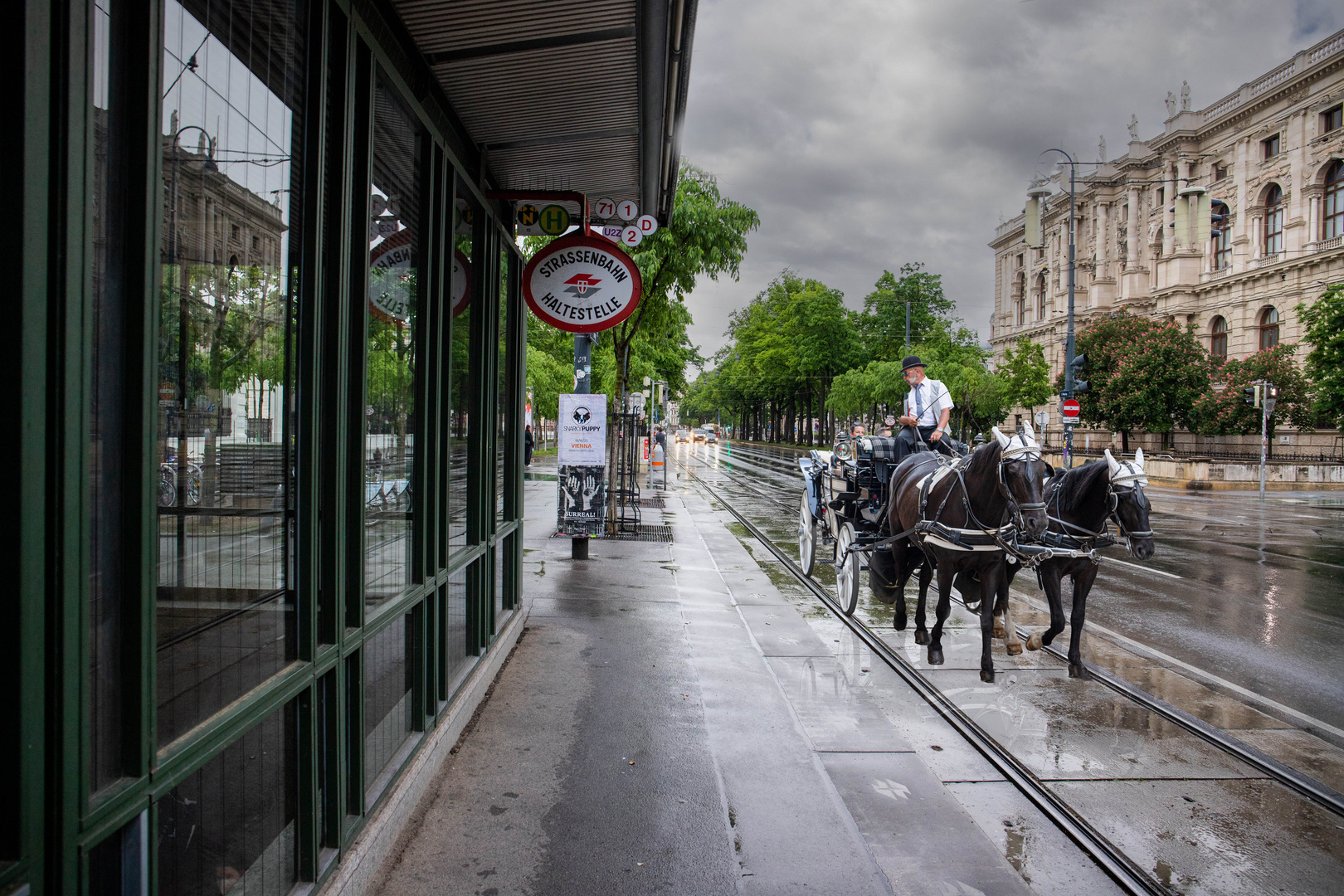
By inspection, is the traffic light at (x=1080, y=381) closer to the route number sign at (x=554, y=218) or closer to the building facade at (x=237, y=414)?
the route number sign at (x=554, y=218)

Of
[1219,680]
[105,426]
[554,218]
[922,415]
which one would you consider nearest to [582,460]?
[554,218]

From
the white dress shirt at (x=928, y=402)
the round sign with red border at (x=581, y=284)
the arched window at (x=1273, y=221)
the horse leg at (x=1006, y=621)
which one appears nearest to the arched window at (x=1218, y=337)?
the arched window at (x=1273, y=221)

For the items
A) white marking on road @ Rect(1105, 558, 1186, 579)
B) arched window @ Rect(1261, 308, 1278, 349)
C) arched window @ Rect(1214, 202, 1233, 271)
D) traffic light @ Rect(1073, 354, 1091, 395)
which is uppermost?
arched window @ Rect(1214, 202, 1233, 271)

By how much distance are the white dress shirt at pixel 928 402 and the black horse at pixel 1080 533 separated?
3.78ft

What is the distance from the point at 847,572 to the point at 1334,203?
4542 centimetres

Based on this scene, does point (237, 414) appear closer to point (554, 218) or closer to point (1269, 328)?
point (554, 218)

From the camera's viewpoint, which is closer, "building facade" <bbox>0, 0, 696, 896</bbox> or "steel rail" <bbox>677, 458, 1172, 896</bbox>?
"building facade" <bbox>0, 0, 696, 896</bbox>

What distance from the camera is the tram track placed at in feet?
13.3

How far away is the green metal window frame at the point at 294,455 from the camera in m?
1.76

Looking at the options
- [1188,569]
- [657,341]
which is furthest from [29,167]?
[657,341]

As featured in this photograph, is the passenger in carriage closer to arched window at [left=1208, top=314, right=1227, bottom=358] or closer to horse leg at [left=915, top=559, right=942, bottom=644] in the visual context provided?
horse leg at [left=915, top=559, right=942, bottom=644]

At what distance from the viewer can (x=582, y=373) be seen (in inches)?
480

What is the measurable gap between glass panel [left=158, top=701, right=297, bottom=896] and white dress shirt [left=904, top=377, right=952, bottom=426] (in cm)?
604

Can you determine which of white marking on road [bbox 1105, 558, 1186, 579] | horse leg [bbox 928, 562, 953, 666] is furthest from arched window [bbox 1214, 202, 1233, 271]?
horse leg [bbox 928, 562, 953, 666]
